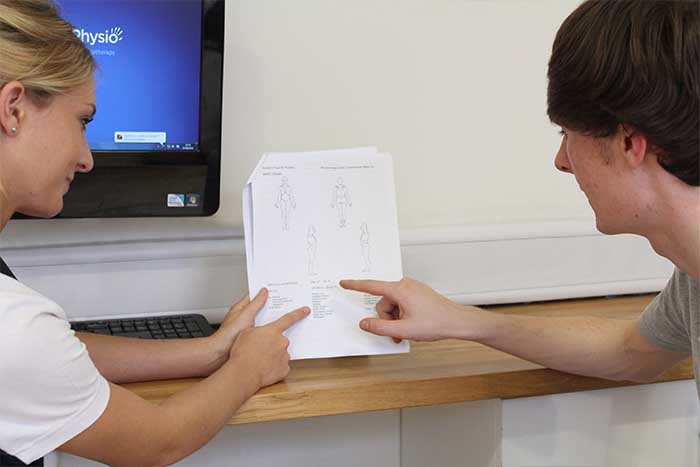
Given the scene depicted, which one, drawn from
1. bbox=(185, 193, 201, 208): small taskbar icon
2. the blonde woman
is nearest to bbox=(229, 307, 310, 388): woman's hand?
the blonde woman

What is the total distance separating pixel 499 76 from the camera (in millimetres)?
1788

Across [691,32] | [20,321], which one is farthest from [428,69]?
[20,321]

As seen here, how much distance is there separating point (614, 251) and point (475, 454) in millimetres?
575

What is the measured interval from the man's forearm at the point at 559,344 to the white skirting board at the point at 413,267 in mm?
361

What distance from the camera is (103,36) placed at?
134cm

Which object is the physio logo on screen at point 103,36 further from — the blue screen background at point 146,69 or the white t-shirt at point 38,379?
the white t-shirt at point 38,379

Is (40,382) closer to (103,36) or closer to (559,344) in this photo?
(103,36)

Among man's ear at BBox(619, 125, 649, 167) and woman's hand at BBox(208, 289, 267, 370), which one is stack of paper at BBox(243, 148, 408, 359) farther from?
man's ear at BBox(619, 125, 649, 167)

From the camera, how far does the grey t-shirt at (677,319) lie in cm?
121

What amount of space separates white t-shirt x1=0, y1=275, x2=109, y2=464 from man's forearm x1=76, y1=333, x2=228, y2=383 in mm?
263

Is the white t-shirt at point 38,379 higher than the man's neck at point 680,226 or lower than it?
lower

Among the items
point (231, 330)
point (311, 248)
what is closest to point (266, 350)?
point (231, 330)

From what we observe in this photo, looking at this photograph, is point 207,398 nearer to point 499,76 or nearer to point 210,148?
point 210,148

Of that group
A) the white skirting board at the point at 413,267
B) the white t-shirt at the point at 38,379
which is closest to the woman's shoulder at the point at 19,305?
the white t-shirt at the point at 38,379
